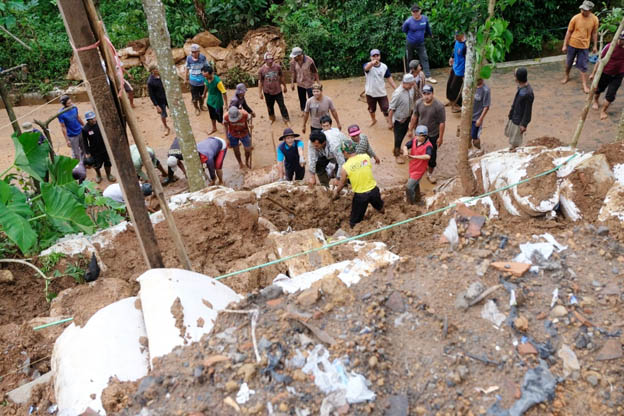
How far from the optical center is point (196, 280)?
3.57m

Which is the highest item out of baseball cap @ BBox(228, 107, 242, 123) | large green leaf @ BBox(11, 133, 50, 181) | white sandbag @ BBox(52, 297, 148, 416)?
large green leaf @ BBox(11, 133, 50, 181)

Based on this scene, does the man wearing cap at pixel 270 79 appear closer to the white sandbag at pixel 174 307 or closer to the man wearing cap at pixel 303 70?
the man wearing cap at pixel 303 70

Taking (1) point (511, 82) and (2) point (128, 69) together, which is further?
(2) point (128, 69)

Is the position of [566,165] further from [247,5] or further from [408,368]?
[247,5]

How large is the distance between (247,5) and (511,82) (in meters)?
6.41

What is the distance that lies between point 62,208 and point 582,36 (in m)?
9.14

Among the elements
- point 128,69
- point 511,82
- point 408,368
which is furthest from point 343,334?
point 128,69

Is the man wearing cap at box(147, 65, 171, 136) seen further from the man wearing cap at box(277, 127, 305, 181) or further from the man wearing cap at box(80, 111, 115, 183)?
the man wearing cap at box(277, 127, 305, 181)

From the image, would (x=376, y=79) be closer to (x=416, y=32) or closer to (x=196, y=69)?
(x=416, y=32)

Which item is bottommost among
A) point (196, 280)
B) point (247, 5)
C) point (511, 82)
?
point (511, 82)

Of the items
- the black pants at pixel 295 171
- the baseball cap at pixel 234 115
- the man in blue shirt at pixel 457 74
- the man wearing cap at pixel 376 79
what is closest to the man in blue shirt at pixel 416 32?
the man in blue shirt at pixel 457 74

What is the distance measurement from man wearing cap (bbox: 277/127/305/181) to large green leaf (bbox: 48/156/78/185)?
2.95m

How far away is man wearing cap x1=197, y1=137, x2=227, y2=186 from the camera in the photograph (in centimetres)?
746

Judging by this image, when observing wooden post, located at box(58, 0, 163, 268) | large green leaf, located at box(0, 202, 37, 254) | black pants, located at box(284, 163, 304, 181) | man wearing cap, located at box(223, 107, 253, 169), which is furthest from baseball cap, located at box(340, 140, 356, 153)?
large green leaf, located at box(0, 202, 37, 254)
